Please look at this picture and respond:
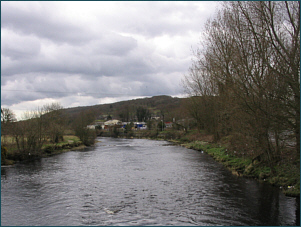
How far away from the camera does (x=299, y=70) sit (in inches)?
535

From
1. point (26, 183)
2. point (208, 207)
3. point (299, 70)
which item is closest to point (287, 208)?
point (208, 207)

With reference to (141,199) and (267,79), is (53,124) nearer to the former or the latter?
(141,199)

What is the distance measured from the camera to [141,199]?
15133 mm

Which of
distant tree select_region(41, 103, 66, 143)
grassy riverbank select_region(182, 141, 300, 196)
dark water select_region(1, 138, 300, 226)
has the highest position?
distant tree select_region(41, 103, 66, 143)

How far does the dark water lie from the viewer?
1211cm

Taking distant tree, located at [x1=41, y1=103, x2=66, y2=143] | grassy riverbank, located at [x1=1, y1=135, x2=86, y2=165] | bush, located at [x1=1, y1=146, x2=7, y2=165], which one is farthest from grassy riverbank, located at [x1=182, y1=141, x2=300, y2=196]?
distant tree, located at [x1=41, y1=103, x2=66, y2=143]

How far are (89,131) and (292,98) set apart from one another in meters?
48.7

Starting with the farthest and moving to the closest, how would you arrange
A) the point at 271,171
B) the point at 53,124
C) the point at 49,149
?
the point at 53,124
the point at 49,149
the point at 271,171

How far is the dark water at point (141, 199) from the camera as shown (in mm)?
12109

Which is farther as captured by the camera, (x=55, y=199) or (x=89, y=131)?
(x=89, y=131)

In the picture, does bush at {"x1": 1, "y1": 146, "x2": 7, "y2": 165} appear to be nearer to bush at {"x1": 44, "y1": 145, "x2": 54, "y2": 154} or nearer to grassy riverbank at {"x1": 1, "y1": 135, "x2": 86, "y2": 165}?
grassy riverbank at {"x1": 1, "y1": 135, "x2": 86, "y2": 165}

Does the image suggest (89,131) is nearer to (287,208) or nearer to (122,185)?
(122,185)

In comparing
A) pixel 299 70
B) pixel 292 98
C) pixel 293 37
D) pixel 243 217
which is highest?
pixel 293 37

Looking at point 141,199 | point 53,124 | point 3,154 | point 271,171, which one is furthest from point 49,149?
point 271,171
